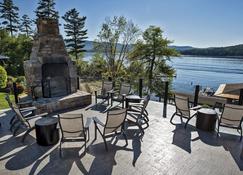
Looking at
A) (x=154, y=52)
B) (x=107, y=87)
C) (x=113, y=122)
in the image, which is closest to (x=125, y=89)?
(x=107, y=87)

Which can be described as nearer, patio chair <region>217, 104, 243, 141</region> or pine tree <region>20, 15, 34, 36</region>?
patio chair <region>217, 104, 243, 141</region>

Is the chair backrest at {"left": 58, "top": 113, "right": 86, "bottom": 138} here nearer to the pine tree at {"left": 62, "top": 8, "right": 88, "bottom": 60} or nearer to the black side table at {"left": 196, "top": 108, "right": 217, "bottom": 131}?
the black side table at {"left": 196, "top": 108, "right": 217, "bottom": 131}

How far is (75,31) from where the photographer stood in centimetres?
2700

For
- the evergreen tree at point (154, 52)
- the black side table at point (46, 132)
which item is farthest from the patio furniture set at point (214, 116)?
the evergreen tree at point (154, 52)

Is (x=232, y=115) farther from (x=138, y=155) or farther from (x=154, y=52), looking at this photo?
(x=154, y=52)

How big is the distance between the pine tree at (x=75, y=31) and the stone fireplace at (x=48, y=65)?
21101 mm

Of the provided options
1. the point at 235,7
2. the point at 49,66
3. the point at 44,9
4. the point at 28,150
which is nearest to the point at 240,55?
the point at 235,7

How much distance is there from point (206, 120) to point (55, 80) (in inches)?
220

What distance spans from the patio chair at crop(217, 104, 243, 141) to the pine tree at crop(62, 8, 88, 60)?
2578 centimetres

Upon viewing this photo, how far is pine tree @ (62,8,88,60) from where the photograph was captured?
2625 cm

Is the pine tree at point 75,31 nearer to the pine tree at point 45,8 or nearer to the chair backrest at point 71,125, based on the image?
the pine tree at point 45,8

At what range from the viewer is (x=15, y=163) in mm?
3141

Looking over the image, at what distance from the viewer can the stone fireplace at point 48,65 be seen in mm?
6543

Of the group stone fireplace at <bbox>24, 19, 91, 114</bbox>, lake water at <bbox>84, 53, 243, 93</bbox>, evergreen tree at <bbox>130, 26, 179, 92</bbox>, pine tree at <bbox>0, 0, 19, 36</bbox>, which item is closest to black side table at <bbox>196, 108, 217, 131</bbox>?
stone fireplace at <bbox>24, 19, 91, 114</bbox>
